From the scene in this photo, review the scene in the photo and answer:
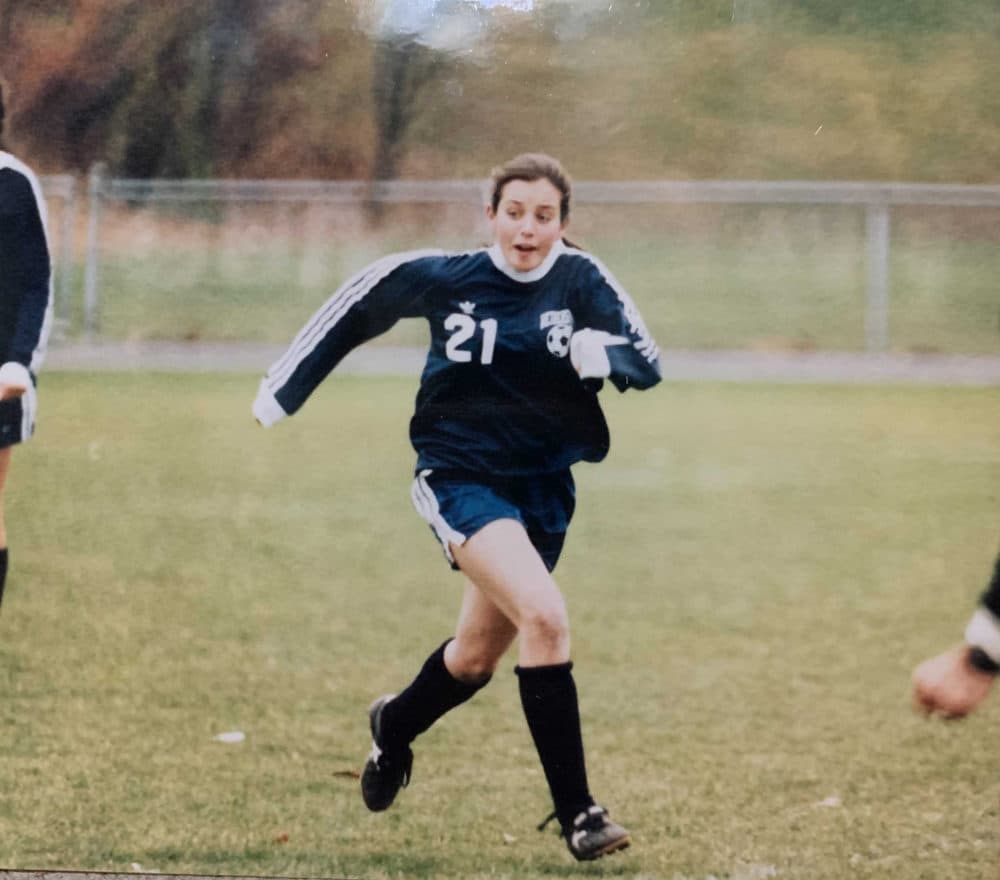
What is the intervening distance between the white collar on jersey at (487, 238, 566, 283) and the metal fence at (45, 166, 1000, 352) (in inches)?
5.7

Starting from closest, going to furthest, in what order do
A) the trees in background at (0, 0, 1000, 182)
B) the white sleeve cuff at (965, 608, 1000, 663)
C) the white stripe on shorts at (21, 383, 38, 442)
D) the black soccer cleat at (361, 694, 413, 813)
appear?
1. the white sleeve cuff at (965, 608, 1000, 663)
2. the trees in background at (0, 0, 1000, 182)
3. the black soccer cleat at (361, 694, 413, 813)
4. the white stripe on shorts at (21, 383, 38, 442)

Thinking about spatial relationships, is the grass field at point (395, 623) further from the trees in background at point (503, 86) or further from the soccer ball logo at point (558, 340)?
the trees in background at point (503, 86)

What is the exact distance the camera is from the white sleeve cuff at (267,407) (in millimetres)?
3818

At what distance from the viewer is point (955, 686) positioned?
2.31 m

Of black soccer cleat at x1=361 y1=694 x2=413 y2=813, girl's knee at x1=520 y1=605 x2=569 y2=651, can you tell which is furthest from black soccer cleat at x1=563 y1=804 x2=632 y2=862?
black soccer cleat at x1=361 y1=694 x2=413 y2=813

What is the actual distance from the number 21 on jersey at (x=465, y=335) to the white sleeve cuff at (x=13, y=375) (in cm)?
107

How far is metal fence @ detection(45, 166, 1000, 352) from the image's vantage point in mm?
3760

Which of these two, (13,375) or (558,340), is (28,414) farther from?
(558,340)

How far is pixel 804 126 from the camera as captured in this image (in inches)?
146

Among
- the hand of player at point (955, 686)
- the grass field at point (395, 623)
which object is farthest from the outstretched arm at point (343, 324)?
the hand of player at point (955, 686)

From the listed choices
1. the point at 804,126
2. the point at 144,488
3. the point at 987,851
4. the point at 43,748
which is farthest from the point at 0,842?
the point at 804,126

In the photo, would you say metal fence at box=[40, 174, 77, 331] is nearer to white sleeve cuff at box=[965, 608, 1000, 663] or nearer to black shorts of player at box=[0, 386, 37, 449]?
black shorts of player at box=[0, 386, 37, 449]

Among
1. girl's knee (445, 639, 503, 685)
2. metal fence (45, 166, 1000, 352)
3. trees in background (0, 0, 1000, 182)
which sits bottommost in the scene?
girl's knee (445, 639, 503, 685)

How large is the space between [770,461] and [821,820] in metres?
0.88
